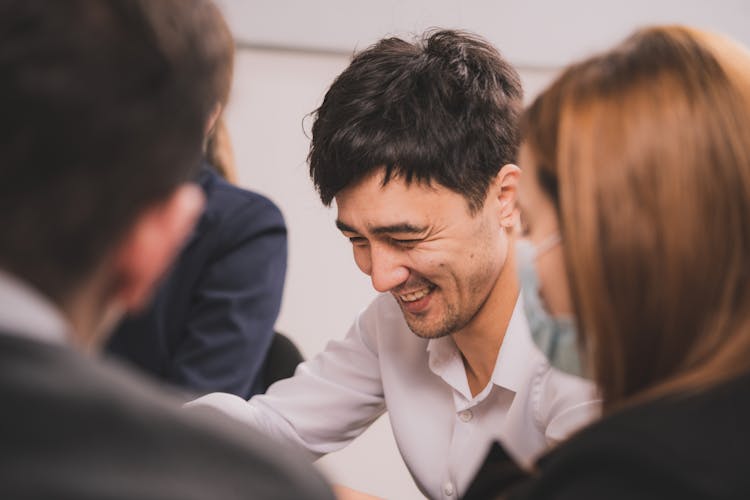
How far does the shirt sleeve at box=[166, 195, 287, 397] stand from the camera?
1.57 metres

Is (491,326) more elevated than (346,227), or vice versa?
(346,227)

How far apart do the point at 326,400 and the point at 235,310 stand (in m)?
0.25

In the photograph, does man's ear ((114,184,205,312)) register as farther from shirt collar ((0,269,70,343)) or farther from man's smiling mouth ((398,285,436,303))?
man's smiling mouth ((398,285,436,303))

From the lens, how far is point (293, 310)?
2.39 meters

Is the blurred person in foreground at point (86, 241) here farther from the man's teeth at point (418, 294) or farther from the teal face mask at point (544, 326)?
the man's teeth at point (418, 294)

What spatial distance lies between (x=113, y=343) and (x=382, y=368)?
0.54 meters

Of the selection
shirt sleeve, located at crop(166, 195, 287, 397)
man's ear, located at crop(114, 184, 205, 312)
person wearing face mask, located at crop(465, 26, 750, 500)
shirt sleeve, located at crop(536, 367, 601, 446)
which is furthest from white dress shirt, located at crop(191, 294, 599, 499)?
man's ear, located at crop(114, 184, 205, 312)

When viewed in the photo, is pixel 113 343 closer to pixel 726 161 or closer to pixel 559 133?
pixel 559 133

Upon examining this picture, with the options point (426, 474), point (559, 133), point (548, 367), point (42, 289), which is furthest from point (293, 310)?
point (42, 289)

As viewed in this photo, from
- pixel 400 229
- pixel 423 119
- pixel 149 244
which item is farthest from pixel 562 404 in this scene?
pixel 149 244

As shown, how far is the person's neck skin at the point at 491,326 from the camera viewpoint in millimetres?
1390

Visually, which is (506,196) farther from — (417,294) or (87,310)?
(87,310)

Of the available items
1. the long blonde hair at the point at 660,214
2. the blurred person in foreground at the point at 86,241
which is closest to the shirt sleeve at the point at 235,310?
the long blonde hair at the point at 660,214

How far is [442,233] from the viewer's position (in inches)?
52.4
